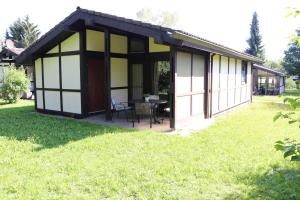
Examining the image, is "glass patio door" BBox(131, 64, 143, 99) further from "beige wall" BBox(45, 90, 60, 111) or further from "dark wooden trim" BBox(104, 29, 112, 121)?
"beige wall" BBox(45, 90, 60, 111)

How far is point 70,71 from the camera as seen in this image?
31.8ft

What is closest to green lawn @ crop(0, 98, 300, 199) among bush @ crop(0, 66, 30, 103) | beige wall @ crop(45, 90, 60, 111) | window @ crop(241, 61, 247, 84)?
beige wall @ crop(45, 90, 60, 111)

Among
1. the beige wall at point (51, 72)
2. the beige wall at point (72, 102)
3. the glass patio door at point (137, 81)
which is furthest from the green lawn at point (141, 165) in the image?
the glass patio door at point (137, 81)

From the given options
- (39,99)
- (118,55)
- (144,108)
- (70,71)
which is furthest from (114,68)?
(39,99)

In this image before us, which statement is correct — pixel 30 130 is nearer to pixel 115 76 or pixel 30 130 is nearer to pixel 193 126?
pixel 115 76

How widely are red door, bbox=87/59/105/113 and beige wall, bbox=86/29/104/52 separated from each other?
452mm

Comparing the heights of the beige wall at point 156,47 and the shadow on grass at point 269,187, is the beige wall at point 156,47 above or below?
above

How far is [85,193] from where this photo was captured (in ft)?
12.4

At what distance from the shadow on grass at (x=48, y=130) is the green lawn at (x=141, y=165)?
3 centimetres

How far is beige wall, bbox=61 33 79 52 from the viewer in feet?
30.9

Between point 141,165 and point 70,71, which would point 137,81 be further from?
point 141,165

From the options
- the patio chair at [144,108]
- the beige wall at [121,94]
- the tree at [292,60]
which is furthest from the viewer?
the tree at [292,60]

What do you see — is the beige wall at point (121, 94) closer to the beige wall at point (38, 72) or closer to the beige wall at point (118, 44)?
the beige wall at point (118, 44)

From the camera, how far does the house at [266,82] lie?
88.2ft
